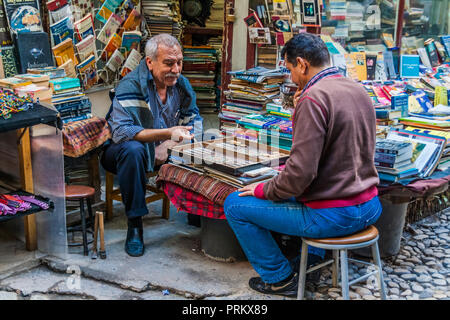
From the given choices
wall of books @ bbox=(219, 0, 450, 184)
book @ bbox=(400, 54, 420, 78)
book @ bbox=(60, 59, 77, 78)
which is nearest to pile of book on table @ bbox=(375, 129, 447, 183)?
wall of books @ bbox=(219, 0, 450, 184)

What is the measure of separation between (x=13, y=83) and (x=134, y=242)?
138 cm

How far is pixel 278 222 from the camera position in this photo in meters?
3.15

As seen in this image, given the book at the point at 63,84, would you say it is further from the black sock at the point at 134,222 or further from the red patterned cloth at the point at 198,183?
the black sock at the point at 134,222

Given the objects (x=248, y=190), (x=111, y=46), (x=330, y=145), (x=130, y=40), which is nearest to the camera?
(x=330, y=145)

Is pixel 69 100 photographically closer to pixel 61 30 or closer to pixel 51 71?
pixel 51 71

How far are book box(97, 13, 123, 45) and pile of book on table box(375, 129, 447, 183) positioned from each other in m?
2.76

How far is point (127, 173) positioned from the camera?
3.94 meters

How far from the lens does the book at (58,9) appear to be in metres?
4.57

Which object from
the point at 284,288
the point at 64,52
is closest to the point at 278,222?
the point at 284,288

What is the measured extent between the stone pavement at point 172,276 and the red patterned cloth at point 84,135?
28.0 inches

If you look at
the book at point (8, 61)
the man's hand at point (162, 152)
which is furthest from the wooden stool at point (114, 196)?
the book at point (8, 61)

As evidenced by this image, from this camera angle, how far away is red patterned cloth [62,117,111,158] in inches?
158

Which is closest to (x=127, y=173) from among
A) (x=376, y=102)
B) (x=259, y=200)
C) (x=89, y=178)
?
(x=89, y=178)

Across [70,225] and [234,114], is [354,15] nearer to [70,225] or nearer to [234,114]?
[234,114]
